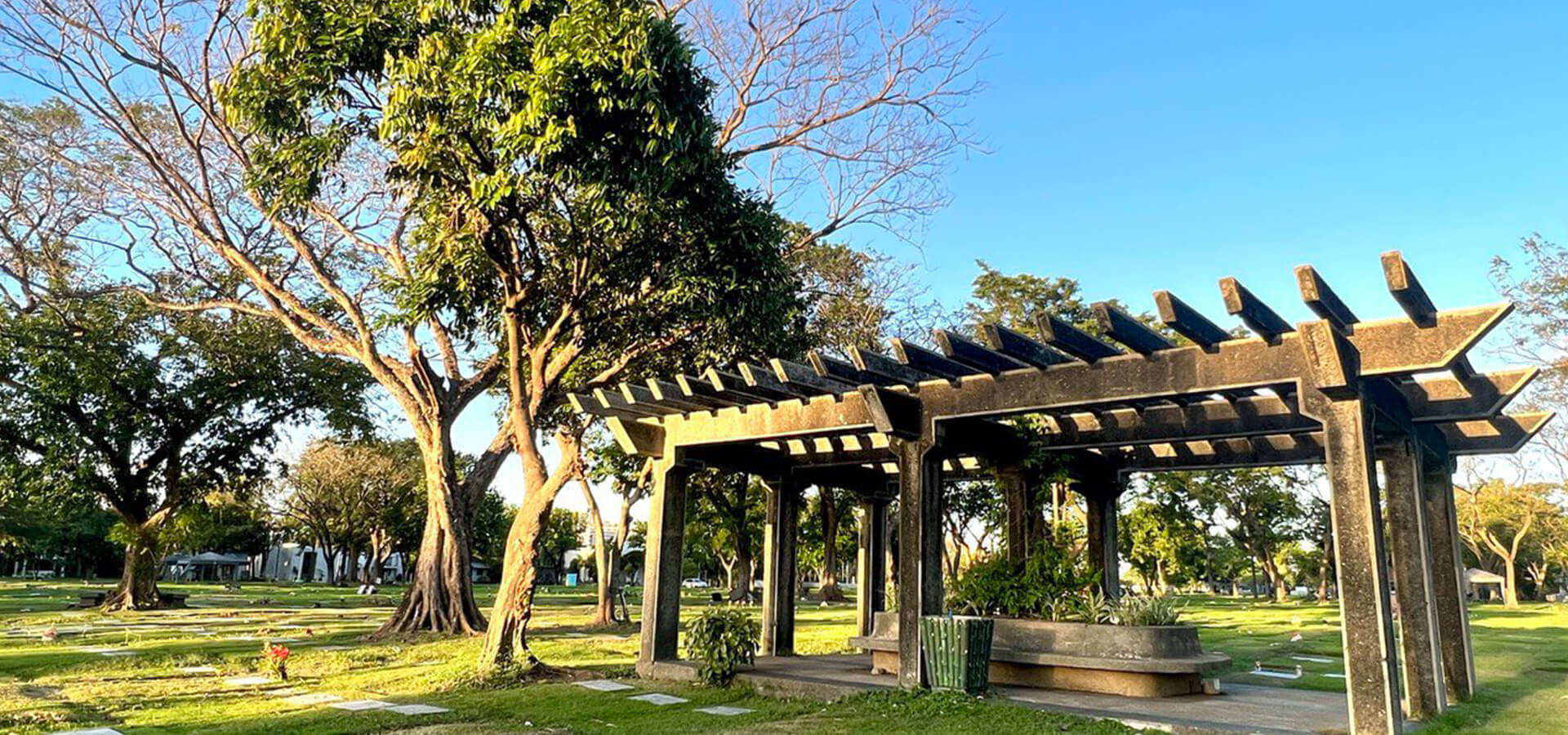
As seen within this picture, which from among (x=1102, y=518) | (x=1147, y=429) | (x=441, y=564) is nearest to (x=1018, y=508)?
(x=1102, y=518)

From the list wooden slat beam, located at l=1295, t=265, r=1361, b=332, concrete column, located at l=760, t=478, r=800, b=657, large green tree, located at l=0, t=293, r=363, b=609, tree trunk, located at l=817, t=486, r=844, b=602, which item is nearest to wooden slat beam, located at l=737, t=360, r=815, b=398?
concrete column, located at l=760, t=478, r=800, b=657

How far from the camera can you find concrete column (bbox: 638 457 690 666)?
1024cm

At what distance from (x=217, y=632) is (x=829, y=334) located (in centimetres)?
1306

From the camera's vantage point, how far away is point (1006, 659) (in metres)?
9.13

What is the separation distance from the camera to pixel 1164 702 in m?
8.04

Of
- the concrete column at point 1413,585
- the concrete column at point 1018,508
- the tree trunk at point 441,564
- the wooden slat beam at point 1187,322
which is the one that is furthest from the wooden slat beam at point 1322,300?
the tree trunk at point 441,564

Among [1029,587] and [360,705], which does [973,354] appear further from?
[360,705]

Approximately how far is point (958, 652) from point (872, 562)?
19.6ft

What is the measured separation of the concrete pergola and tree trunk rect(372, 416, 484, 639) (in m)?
6.73

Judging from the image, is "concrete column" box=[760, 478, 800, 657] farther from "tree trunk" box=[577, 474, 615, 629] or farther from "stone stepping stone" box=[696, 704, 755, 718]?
"tree trunk" box=[577, 474, 615, 629]

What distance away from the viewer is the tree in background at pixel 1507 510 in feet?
119

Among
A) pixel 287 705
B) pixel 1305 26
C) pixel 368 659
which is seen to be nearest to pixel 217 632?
pixel 368 659

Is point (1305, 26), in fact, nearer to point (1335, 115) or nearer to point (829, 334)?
point (1335, 115)

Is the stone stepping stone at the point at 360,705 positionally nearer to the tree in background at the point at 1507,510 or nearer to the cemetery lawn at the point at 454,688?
the cemetery lawn at the point at 454,688
